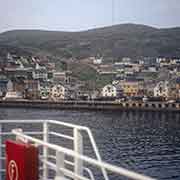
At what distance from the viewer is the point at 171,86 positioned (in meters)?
55.6

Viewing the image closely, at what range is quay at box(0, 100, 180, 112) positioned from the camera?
44.5 meters

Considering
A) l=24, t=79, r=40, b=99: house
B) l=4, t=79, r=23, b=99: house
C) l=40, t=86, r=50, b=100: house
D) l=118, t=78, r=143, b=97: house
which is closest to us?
l=118, t=78, r=143, b=97: house

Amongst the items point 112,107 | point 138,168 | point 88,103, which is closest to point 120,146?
point 138,168

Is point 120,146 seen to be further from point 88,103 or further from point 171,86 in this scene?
point 171,86

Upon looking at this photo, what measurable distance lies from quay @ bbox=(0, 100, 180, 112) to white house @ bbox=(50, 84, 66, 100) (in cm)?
572

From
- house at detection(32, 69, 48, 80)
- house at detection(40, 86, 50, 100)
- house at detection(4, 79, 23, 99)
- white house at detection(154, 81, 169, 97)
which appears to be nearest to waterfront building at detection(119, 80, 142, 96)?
white house at detection(154, 81, 169, 97)

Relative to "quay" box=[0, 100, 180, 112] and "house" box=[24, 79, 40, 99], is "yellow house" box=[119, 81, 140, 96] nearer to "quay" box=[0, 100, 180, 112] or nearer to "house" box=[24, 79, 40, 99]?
"quay" box=[0, 100, 180, 112]

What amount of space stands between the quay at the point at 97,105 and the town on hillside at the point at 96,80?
278 cm

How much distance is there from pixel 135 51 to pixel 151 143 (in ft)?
184

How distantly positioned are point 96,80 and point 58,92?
452 inches

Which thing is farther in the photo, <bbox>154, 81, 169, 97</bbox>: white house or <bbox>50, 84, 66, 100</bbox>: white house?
<bbox>50, 84, 66, 100</bbox>: white house

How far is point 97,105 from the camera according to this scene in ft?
154

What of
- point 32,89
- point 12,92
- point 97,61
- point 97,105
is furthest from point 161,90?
point 97,61

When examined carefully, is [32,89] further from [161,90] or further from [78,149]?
[78,149]
